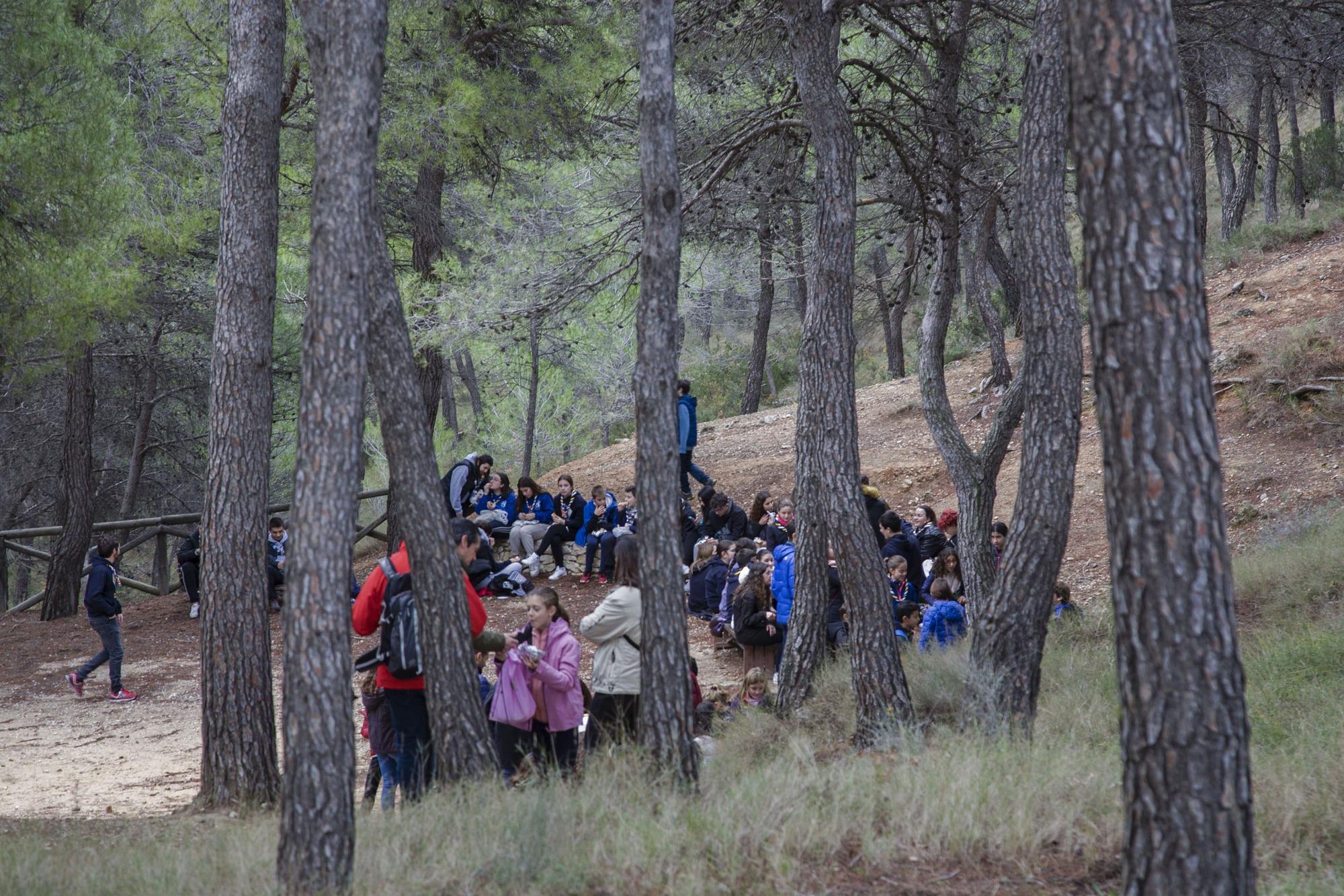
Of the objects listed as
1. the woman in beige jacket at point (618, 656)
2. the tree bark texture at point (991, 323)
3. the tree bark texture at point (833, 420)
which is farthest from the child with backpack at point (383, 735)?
the tree bark texture at point (991, 323)

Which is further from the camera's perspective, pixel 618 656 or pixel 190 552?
pixel 190 552

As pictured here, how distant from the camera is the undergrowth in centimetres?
427

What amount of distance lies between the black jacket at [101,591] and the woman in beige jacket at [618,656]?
6.27 m

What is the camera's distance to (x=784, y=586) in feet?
29.8

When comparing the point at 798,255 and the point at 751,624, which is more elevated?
the point at 798,255

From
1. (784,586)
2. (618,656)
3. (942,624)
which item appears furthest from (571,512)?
(618,656)

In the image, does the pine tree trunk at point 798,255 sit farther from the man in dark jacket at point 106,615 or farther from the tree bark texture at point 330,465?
the man in dark jacket at point 106,615

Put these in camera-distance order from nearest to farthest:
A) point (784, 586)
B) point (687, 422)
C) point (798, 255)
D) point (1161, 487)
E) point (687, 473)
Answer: point (1161, 487) → point (784, 586) → point (687, 422) → point (687, 473) → point (798, 255)

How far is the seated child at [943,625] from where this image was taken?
8641mm

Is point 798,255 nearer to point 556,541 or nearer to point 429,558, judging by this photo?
point 556,541

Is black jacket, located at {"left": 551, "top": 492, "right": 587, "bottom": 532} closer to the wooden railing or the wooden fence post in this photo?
the wooden railing

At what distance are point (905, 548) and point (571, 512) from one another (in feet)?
17.5

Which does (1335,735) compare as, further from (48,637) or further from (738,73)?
(48,637)

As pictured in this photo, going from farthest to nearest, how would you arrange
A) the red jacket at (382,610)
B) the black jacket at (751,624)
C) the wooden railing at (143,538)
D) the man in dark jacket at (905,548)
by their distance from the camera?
1. the wooden railing at (143,538)
2. the man in dark jacket at (905,548)
3. the black jacket at (751,624)
4. the red jacket at (382,610)
